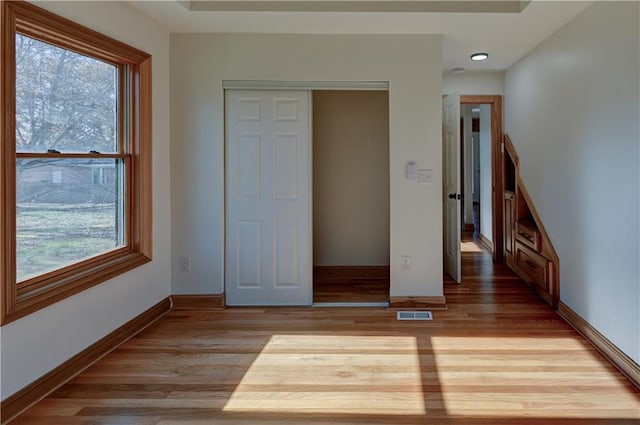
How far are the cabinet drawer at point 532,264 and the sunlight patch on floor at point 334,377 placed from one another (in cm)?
165

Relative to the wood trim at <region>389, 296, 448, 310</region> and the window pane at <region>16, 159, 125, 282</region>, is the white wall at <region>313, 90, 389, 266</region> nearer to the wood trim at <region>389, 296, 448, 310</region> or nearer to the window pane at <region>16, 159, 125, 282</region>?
the wood trim at <region>389, 296, 448, 310</region>

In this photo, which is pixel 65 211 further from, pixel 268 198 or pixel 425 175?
pixel 425 175

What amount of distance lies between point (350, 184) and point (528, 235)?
1954 millimetres

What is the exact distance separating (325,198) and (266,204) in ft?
4.62

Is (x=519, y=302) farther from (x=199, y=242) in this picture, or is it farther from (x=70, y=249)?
(x=70, y=249)

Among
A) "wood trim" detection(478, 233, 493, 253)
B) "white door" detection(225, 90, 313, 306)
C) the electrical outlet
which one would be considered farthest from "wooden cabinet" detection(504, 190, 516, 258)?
the electrical outlet

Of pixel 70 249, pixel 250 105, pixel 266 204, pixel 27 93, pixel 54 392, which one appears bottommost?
pixel 54 392

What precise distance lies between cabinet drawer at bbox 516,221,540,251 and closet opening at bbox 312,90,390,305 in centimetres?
143

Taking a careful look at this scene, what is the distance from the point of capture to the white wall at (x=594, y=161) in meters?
2.60

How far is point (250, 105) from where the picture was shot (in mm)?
3770

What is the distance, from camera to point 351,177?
16.7 ft

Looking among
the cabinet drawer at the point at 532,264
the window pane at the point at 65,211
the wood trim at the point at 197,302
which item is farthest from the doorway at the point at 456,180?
the window pane at the point at 65,211

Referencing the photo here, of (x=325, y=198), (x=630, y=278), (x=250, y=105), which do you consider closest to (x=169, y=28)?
(x=250, y=105)

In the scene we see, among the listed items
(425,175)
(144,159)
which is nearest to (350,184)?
(425,175)
